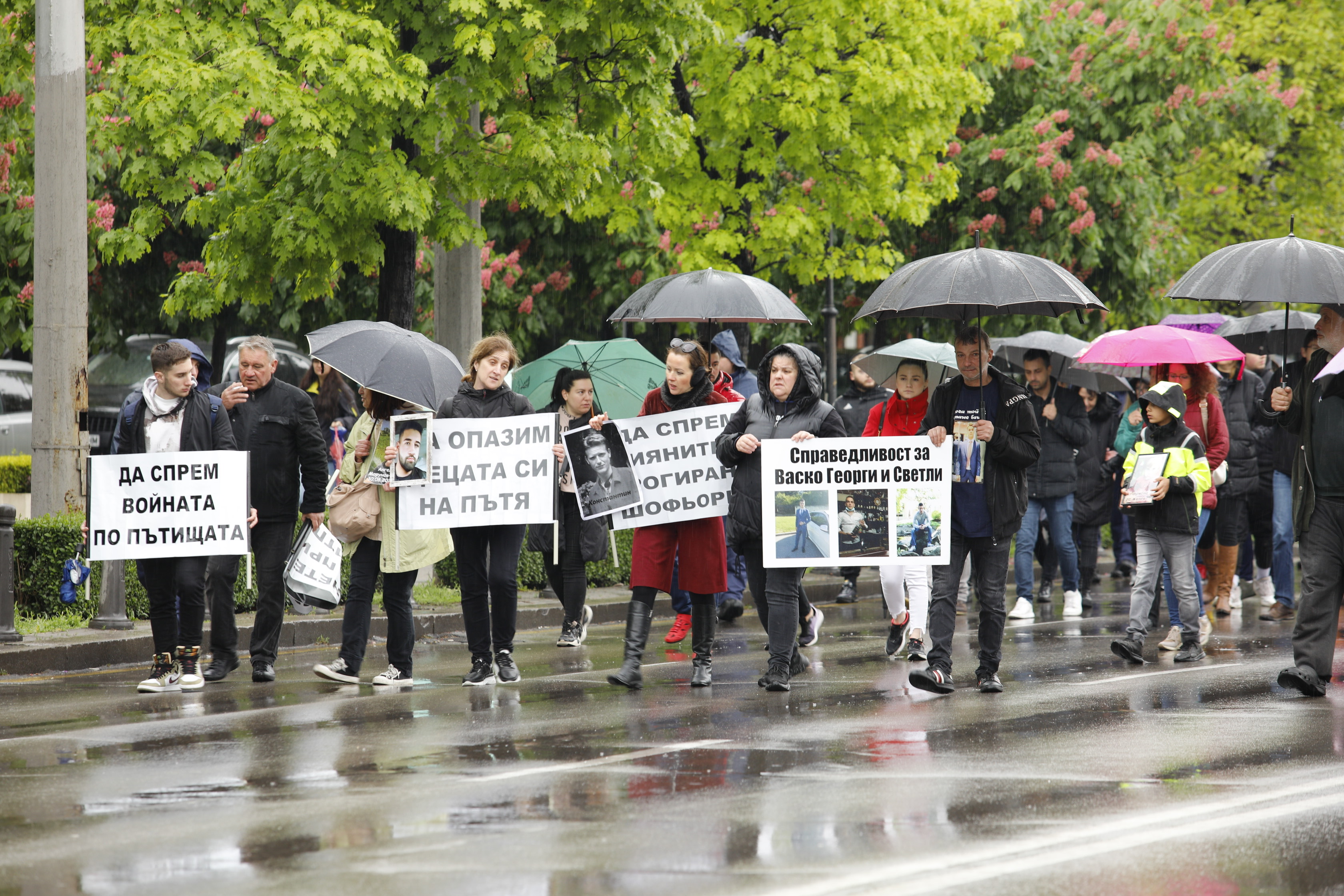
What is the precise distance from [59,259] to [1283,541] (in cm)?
1023

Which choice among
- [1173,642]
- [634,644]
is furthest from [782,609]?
[1173,642]

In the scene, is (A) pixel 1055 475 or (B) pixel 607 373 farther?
(A) pixel 1055 475

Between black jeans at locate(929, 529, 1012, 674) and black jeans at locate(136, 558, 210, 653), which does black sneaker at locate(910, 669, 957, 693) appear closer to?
black jeans at locate(929, 529, 1012, 674)

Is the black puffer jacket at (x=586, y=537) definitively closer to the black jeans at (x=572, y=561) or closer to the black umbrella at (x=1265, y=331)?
the black jeans at (x=572, y=561)

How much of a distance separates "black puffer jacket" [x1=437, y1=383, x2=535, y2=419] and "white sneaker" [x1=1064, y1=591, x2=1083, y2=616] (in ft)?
20.2

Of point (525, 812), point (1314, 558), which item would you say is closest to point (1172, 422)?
point (1314, 558)

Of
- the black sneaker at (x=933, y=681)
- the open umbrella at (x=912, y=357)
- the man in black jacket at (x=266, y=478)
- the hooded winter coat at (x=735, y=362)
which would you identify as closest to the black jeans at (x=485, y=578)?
the man in black jacket at (x=266, y=478)

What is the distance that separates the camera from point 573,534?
12703 mm

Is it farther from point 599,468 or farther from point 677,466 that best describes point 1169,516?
point 599,468

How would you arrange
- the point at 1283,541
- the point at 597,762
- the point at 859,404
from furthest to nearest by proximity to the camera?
the point at 859,404
the point at 1283,541
the point at 597,762

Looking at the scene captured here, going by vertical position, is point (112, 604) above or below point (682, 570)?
below

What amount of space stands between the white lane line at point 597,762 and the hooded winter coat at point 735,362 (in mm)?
5548

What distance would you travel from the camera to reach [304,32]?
45.1 feet

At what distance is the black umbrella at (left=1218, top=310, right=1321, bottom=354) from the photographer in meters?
15.0
